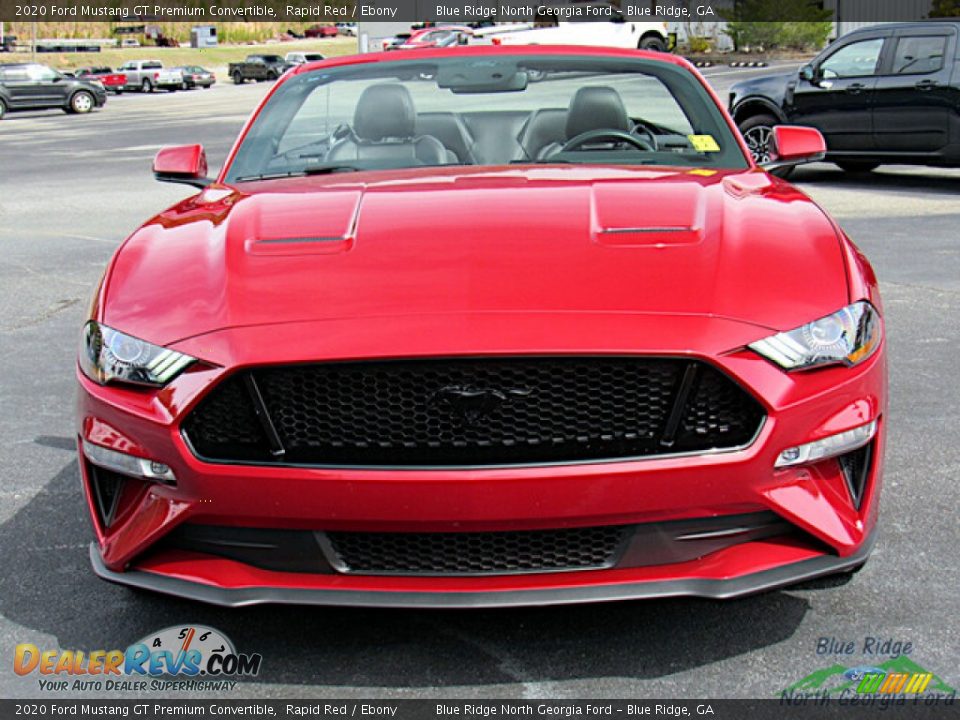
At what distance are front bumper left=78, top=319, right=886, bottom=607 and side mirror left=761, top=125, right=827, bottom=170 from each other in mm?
1900

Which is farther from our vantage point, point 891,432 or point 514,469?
point 891,432

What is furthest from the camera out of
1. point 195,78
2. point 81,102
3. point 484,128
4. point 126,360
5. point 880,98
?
point 195,78

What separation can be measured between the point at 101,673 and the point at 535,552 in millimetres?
1086

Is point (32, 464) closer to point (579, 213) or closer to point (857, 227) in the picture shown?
point (579, 213)

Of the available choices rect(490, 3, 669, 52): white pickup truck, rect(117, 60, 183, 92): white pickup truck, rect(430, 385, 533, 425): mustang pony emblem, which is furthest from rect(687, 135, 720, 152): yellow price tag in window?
rect(117, 60, 183, 92): white pickup truck

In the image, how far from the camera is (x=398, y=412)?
2.84 metres

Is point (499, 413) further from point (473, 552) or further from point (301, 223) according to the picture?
point (301, 223)

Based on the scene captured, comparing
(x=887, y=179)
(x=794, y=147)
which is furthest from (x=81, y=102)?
(x=794, y=147)

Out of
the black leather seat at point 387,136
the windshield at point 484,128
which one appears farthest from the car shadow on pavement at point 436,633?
the black leather seat at point 387,136

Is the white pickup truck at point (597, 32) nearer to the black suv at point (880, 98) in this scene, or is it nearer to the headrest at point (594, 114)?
the black suv at point (880, 98)

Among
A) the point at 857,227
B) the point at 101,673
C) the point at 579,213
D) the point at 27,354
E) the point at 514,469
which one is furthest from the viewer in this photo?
the point at 857,227

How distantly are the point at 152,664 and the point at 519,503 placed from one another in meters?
1.03

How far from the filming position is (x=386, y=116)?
15.6 feet

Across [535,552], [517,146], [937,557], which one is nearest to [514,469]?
[535,552]
